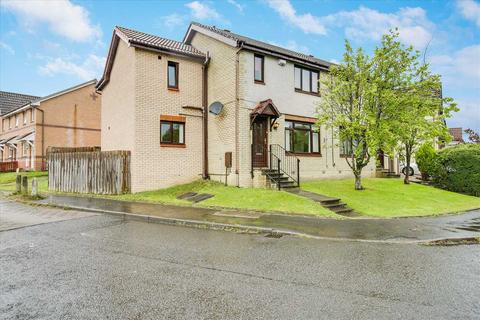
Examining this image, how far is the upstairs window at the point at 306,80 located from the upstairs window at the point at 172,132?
6.72 meters

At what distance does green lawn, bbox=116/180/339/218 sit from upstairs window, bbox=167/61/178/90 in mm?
5310

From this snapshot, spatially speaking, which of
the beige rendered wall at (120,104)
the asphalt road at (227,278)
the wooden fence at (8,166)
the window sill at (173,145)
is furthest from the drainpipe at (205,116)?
the wooden fence at (8,166)

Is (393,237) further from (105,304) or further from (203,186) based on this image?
(203,186)

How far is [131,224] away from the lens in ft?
28.7

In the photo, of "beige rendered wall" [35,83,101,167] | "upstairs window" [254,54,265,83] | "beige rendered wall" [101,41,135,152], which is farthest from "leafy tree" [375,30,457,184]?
"beige rendered wall" [35,83,101,167]

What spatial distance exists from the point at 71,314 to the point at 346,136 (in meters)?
13.5

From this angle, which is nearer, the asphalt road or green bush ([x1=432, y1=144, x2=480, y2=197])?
the asphalt road

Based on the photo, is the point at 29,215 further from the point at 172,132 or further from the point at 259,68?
the point at 259,68

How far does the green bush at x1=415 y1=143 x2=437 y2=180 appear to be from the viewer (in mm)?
20472

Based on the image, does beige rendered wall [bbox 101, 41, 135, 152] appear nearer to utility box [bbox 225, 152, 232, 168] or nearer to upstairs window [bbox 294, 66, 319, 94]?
utility box [bbox 225, 152, 232, 168]

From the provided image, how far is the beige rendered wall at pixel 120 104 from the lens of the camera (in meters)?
15.5

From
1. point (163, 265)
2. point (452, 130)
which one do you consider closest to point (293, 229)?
point (163, 265)

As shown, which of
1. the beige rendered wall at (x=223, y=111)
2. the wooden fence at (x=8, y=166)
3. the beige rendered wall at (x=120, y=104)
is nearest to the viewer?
the beige rendered wall at (x=223, y=111)

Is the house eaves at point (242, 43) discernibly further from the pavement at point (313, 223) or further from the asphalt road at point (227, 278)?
the asphalt road at point (227, 278)
